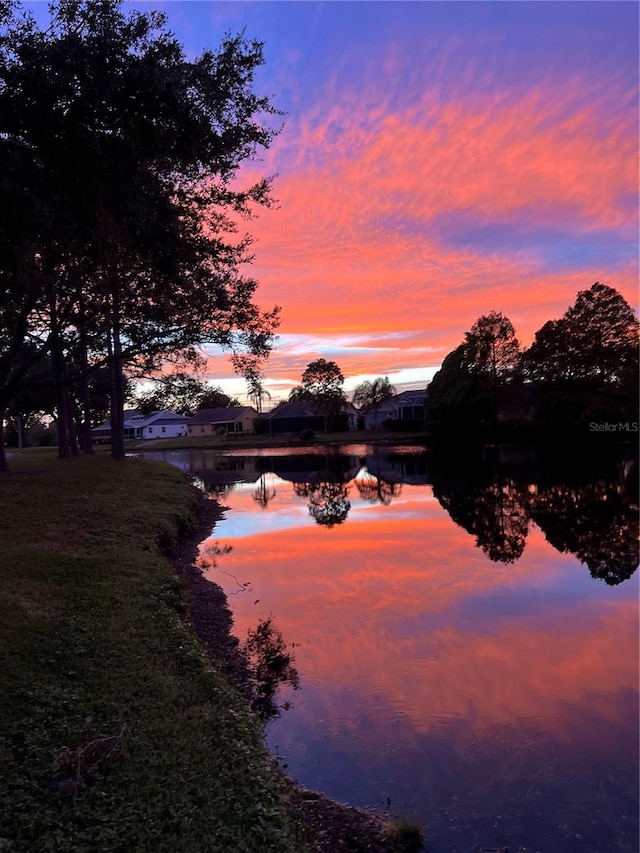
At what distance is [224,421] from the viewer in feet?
344

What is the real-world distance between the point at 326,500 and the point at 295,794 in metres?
22.4

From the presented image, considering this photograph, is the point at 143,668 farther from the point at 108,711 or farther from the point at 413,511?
the point at 413,511

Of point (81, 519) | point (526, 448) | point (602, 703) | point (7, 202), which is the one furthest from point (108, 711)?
point (526, 448)

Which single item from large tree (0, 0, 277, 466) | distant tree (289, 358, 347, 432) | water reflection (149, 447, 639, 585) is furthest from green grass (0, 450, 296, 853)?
distant tree (289, 358, 347, 432)

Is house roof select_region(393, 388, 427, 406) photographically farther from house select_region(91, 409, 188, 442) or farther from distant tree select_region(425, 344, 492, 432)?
house select_region(91, 409, 188, 442)

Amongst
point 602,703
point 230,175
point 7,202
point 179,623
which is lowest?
point 602,703

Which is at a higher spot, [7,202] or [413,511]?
[7,202]

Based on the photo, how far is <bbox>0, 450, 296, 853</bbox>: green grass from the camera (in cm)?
445

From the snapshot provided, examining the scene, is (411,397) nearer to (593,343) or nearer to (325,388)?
(325,388)

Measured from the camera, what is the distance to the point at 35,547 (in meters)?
11.7

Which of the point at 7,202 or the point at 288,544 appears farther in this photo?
the point at 288,544

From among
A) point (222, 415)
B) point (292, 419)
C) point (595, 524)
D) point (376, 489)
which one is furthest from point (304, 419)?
point (595, 524)

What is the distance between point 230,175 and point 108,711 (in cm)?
1032

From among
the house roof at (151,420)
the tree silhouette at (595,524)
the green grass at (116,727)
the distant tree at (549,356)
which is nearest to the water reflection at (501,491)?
the tree silhouette at (595,524)
